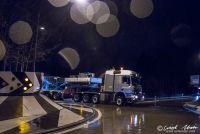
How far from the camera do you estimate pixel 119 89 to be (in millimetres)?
34156

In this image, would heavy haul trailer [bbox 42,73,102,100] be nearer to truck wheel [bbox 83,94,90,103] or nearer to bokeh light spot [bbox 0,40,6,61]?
truck wheel [bbox 83,94,90,103]

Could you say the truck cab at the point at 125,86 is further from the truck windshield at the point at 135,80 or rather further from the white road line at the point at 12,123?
the white road line at the point at 12,123

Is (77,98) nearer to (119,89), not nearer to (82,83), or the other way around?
(82,83)

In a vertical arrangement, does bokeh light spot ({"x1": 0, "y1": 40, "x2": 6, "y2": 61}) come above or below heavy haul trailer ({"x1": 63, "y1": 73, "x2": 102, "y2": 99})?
above

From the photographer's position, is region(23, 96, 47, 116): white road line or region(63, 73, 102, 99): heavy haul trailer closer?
region(23, 96, 47, 116): white road line

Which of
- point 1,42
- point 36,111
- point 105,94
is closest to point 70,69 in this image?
point 105,94

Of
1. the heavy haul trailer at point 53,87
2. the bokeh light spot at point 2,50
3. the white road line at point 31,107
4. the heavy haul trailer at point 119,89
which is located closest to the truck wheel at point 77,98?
the heavy haul trailer at point 119,89

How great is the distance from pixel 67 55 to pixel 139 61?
52.7 feet

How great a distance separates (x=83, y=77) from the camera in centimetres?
3919

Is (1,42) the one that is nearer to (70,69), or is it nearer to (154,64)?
(70,69)

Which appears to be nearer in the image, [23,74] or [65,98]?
[23,74]

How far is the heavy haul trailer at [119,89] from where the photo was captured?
3331 cm

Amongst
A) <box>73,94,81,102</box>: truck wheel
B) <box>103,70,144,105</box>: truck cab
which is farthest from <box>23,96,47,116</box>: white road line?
<box>73,94,81,102</box>: truck wheel

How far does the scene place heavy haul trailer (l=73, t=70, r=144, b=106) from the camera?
3331 cm
